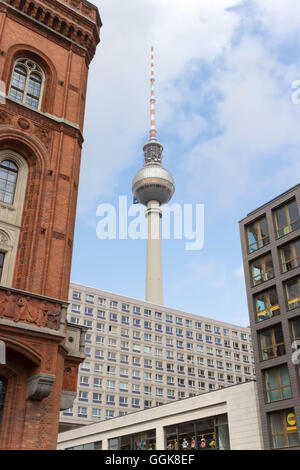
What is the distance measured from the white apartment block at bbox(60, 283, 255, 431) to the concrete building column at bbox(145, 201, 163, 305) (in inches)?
641

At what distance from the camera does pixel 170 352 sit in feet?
303

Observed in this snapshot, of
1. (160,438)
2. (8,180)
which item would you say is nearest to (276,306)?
(160,438)

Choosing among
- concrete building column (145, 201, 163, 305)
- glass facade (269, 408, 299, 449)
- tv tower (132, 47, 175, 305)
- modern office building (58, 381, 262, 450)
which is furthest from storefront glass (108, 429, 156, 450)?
tv tower (132, 47, 175, 305)

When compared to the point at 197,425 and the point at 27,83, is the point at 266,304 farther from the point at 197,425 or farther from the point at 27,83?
the point at 27,83

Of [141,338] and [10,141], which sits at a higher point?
[141,338]

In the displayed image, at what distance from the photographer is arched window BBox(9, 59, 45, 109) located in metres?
24.7

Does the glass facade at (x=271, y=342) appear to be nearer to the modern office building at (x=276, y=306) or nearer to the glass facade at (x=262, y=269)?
the modern office building at (x=276, y=306)

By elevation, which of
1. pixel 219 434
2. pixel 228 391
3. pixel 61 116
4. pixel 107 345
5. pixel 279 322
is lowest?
pixel 219 434

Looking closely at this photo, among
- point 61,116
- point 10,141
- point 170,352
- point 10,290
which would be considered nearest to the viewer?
point 10,290

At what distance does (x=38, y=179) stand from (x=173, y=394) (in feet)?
239

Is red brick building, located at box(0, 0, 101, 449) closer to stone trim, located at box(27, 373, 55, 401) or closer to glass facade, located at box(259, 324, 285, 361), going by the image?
stone trim, located at box(27, 373, 55, 401)

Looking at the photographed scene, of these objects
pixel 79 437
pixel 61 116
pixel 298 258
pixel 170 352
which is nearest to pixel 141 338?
pixel 170 352

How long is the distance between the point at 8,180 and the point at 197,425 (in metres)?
31.7

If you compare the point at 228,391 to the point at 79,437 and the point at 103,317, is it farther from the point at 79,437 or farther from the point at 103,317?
the point at 103,317
